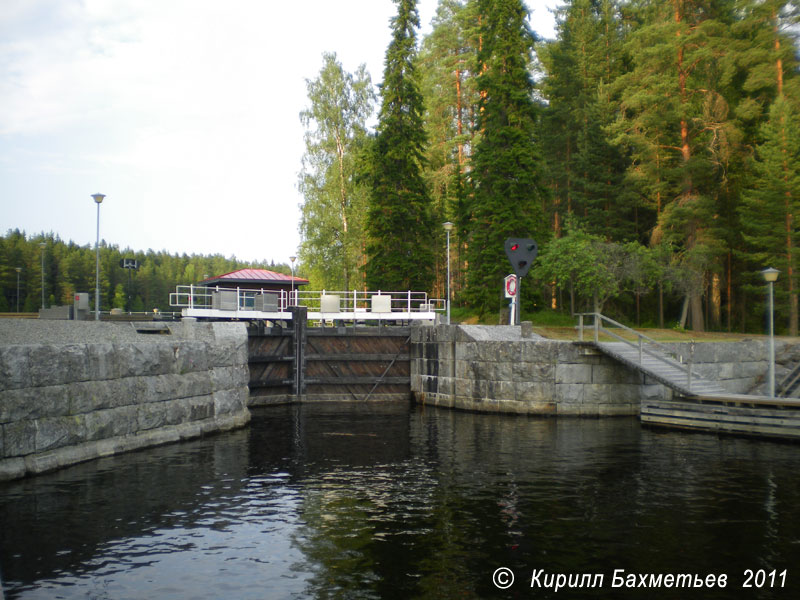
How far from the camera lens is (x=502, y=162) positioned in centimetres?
3528

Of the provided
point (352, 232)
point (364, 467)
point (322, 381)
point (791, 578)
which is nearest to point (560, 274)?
point (322, 381)

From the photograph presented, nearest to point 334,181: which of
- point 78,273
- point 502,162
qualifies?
point 502,162

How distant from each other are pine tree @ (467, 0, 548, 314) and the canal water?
18.5 meters

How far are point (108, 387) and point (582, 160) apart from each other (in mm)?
34194

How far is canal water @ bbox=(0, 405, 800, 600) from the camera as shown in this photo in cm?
820

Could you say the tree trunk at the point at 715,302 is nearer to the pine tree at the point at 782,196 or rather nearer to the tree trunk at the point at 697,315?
the pine tree at the point at 782,196

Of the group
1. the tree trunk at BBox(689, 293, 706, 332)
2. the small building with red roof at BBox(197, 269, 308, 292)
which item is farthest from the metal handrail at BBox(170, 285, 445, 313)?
the tree trunk at BBox(689, 293, 706, 332)

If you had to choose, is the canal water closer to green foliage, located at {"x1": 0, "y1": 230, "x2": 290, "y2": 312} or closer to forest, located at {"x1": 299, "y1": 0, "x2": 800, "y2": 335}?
forest, located at {"x1": 299, "y1": 0, "x2": 800, "y2": 335}

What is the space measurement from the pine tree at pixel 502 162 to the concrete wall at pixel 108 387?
17439 mm

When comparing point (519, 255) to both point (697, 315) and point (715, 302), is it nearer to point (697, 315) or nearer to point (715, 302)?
point (697, 315)

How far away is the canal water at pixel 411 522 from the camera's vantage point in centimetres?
820

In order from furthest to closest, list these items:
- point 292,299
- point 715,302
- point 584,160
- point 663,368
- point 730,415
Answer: point 584,160 < point 715,302 < point 292,299 < point 663,368 < point 730,415

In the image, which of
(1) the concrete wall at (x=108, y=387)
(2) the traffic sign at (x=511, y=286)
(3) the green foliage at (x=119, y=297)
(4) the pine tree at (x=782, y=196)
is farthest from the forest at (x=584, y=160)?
(3) the green foliage at (x=119, y=297)

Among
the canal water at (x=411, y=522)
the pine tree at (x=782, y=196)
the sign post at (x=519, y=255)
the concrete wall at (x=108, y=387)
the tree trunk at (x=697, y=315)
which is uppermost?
the pine tree at (x=782, y=196)
